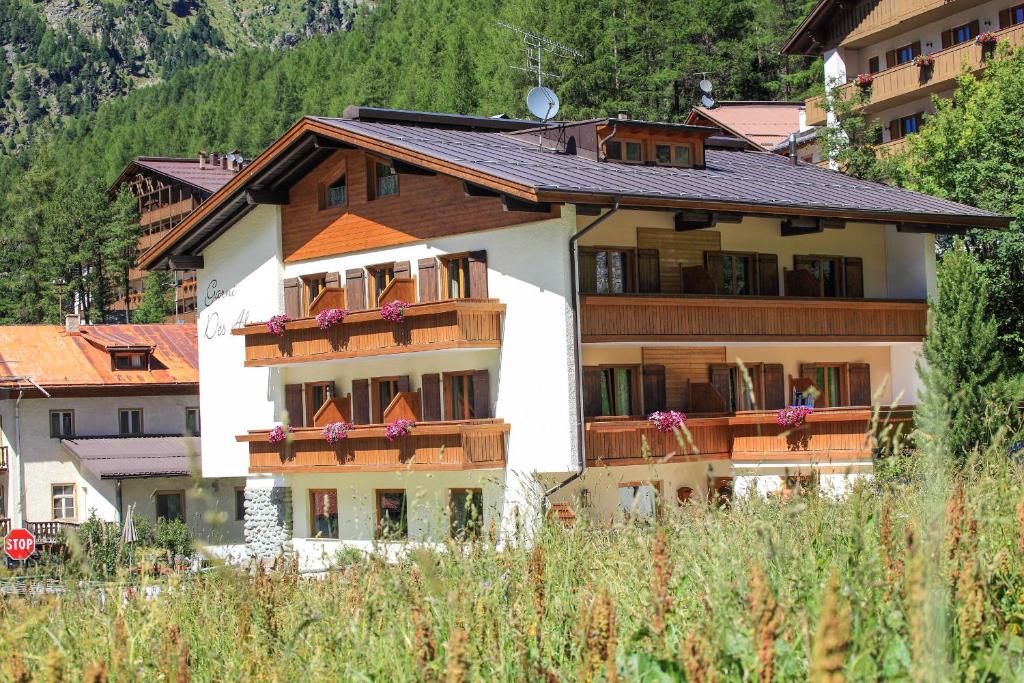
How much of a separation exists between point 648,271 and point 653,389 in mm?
2054

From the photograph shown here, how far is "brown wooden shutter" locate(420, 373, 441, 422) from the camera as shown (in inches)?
1113

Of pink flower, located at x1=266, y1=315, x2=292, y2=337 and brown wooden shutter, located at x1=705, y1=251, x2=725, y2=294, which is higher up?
brown wooden shutter, located at x1=705, y1=251, x2=725, y2=294

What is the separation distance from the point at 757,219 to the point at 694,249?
1754mm

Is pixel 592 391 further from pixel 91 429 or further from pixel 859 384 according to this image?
pixel 91 429

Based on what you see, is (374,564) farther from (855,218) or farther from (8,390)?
(8,390)

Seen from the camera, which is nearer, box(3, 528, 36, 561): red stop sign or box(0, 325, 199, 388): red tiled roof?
box(3, 528, 36, 561): red stop sign

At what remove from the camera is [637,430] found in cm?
2625

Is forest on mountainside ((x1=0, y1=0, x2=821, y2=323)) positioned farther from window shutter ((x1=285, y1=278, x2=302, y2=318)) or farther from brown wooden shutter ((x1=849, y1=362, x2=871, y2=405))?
brown wooden shutter ((x1=849, y1=362, x2=871, y2=405))

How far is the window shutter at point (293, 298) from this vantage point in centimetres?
3117

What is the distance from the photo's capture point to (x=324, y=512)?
30.9 m

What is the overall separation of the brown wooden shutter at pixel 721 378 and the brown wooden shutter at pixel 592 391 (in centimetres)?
273

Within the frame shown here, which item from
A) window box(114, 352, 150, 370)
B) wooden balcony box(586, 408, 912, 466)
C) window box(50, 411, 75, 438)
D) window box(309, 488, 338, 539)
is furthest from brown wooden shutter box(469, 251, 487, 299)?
window box(114, 352, 150, 370)

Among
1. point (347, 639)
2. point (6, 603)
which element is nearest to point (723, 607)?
point (347, 639)

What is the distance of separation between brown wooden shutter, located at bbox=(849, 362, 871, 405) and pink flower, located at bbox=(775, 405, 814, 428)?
13.0 feet
